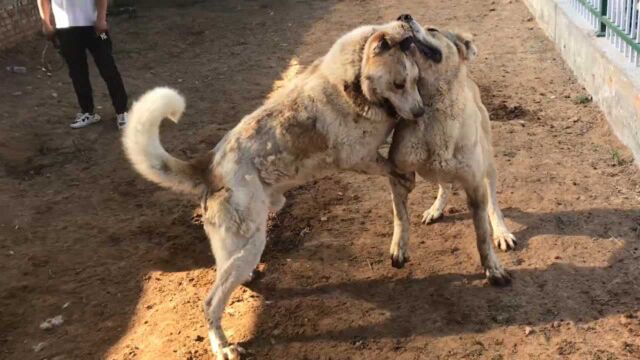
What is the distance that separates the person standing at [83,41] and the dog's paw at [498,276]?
4.96m

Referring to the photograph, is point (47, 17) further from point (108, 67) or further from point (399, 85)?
point (399, 85)

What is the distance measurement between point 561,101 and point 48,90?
6433 mm

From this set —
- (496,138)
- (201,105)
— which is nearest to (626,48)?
(496,138)

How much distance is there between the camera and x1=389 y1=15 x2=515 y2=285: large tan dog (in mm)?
3645

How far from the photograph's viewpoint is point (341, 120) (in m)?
3.59

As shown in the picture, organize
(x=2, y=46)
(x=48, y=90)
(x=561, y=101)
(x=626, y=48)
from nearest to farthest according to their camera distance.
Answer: (x=626, y=48), (x=561, y=101), (x=48, y=90), (x=2, y=46)

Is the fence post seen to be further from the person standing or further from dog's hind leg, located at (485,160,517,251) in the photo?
the person standing

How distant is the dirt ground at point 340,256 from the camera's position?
376cm

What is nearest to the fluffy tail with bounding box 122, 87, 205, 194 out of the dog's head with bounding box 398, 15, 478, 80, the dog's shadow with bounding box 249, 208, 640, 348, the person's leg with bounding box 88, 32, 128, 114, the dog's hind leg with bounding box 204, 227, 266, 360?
the dog's hind leg with bounding box 204, 227, 266, 360

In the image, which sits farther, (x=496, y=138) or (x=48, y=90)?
(x=48, y=90)

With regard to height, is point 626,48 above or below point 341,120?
below

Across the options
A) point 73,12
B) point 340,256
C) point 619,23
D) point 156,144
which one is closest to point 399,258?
point 340,256

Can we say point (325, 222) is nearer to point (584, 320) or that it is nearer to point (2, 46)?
point (584, 320)

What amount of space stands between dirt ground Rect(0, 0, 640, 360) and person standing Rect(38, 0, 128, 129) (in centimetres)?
33
